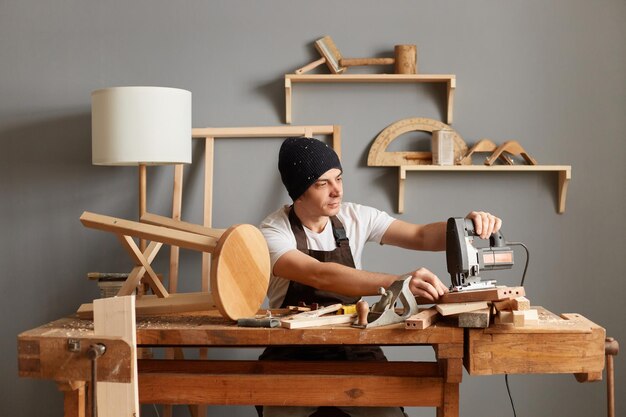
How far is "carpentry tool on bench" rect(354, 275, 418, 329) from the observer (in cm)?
270

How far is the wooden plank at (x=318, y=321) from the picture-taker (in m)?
2.67

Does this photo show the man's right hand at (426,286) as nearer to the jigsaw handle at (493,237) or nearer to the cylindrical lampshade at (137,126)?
the jigsaw handle at (493,237)

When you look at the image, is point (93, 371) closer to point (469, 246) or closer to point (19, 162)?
point (469, 246)

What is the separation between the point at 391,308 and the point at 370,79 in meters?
1.85

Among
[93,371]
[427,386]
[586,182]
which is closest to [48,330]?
[93,371]

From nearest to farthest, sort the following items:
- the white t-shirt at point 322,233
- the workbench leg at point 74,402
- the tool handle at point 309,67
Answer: the workbench leg at point 74,402 → the white t-shirt at point 322,233 → the tool handle at point 309,67

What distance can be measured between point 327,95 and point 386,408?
1955mm

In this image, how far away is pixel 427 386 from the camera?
2688mm

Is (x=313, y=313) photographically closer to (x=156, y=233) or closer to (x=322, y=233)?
(x=156, y=233)

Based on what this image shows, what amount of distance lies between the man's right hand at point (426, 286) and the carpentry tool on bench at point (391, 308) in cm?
3

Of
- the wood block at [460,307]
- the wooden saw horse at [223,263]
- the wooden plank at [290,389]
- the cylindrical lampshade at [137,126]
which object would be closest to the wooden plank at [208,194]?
the cylindrical lampshade at [137,126]

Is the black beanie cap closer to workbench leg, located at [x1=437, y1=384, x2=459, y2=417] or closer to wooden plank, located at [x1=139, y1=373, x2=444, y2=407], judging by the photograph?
wooden plank, located at [x1=139, y1=373, x2=444, y2=407]

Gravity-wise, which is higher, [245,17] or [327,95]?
[245,17]

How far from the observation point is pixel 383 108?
438 centimetres
